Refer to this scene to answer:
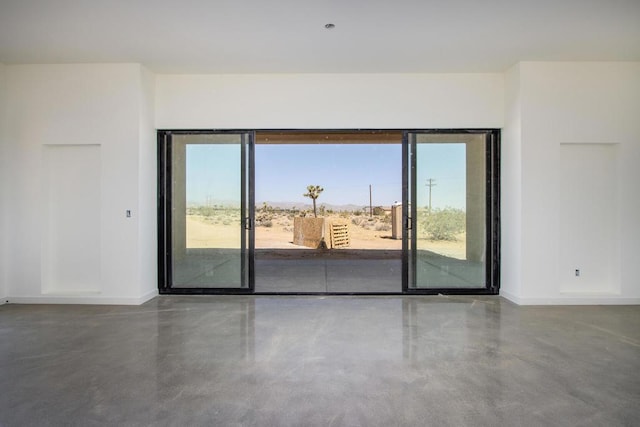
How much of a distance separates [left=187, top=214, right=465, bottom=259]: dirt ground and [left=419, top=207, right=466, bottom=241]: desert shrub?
0.08 meters

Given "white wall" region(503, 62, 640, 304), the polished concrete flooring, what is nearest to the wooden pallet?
the polished concrete flooring

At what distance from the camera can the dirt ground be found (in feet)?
17.2

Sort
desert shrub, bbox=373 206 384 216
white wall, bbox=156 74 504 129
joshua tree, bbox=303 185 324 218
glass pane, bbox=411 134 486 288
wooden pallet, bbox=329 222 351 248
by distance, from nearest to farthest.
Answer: white wall, bbox=156 74 504 129
glass pane, bbox=411 134 486 288
wooden pallet, bbox=329 222 351 248
joshua tree, bbox=303 185 324 218
desert shrub, bbox=373 206 384 216

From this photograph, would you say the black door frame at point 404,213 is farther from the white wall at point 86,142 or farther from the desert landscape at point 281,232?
the white wall at point 86,142

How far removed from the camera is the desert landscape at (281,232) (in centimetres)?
523

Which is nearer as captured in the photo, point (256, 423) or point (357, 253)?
point (256, 423)

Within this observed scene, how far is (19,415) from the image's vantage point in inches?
87.9

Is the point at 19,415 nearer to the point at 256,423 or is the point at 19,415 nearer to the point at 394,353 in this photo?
the point at 256,423

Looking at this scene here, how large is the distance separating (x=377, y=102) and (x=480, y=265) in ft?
8.27

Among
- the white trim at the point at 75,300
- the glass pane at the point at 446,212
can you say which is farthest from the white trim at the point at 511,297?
the white trim at the point at 75,300

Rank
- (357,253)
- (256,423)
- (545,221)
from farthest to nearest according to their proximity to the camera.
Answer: (357,253), (545,221), (256,423)

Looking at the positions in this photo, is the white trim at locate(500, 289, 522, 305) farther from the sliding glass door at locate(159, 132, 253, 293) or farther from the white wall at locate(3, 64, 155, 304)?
the white wall at locate(3, 64, 155, 304)

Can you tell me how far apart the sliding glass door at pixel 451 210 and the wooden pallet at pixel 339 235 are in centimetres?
679

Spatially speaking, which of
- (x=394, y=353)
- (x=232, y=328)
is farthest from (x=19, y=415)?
(x=394, y=353)
